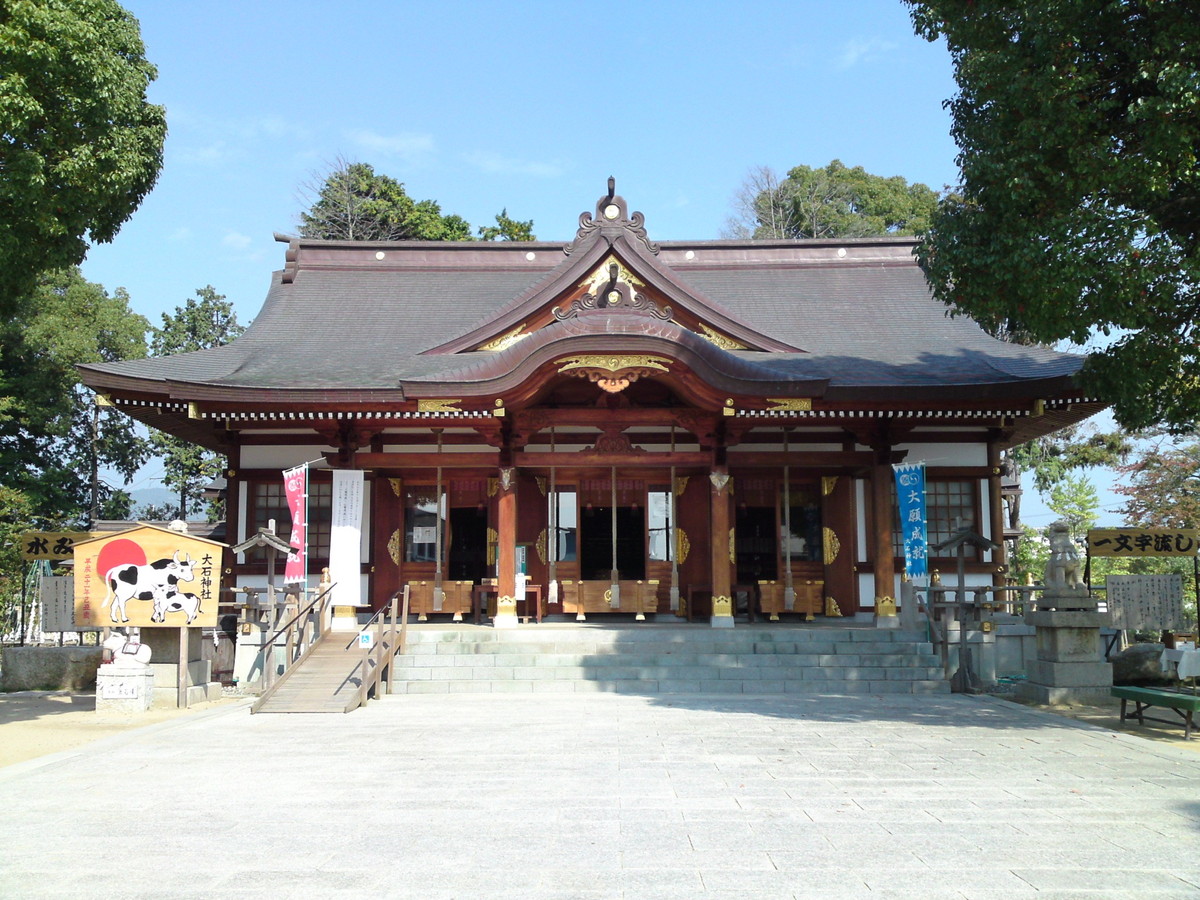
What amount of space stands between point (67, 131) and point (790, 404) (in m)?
9.04

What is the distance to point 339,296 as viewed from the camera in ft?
62.3

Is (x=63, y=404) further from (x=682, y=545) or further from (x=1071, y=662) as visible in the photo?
(x=1071, y=662)

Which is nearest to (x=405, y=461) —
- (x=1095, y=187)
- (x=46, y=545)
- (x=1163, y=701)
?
(x=46, y=545)

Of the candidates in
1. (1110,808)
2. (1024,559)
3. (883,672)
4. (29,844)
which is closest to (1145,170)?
(1110,808)

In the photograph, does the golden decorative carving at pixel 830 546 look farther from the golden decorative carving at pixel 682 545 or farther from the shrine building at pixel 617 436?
the golden decorative carving at pixel 682 545

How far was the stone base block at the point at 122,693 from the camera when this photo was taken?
Result: 418 inches

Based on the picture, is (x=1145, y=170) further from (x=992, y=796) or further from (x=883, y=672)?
(x=883, y=672)

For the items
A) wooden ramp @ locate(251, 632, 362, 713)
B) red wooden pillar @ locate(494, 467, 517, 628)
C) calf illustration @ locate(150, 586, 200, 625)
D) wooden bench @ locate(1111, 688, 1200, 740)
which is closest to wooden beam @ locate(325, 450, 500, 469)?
red wooden pillar @ locate(494, 467, 517, 628)

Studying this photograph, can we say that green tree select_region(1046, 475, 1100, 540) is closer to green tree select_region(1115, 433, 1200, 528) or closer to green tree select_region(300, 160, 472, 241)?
green tree select_region(1115, 433, 1200, 528)

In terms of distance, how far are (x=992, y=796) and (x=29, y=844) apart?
5904 millimetres

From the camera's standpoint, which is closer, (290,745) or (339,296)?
(290,745)

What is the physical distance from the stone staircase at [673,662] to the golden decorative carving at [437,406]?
10.0 ft

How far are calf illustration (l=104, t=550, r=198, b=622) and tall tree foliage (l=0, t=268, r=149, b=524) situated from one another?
16149mm

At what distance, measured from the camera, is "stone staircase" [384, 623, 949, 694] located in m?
11.8
